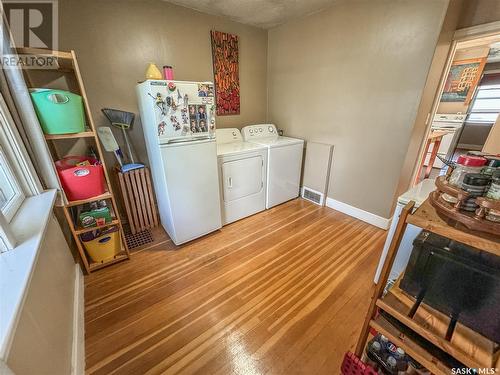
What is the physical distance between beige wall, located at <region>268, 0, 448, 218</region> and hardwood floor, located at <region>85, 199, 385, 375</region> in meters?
0.74

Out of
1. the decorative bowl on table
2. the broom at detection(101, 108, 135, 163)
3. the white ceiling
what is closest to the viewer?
the decorative bowl on table

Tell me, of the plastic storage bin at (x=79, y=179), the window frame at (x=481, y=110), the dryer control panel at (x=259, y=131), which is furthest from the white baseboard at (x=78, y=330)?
the window frame at (x=481, y=110)

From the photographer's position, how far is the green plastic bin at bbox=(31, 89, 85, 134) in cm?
131

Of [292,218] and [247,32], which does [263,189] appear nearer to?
[292,218]

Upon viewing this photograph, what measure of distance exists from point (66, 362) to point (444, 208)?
1.86 metres

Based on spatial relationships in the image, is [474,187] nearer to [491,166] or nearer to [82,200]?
[491,166]

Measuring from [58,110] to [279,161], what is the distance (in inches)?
83.7

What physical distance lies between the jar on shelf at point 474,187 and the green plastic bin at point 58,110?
2.17 m

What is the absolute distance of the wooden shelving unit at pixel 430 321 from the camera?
0.65 metres

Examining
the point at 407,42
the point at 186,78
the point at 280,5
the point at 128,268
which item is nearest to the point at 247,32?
the point at 280,5

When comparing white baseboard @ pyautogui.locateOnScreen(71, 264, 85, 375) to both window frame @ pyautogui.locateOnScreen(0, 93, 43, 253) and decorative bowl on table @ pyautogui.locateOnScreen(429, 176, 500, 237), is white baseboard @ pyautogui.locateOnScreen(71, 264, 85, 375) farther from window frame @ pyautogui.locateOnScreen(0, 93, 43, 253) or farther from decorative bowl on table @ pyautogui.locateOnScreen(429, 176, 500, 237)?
decorative bowl on table @ pyautogui.locateOnScreen(429, 176, 500, 237)

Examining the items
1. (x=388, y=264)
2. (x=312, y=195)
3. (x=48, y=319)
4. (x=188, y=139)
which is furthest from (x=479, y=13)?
(x=48, y=319)

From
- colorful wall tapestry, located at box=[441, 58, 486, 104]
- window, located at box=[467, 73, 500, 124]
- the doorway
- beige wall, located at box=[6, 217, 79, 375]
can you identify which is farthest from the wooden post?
window, located at box=[467, 73, 500, 124]

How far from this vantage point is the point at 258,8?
2285 millimetres
